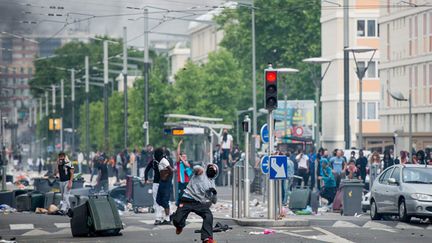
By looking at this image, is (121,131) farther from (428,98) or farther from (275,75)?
(275,75)

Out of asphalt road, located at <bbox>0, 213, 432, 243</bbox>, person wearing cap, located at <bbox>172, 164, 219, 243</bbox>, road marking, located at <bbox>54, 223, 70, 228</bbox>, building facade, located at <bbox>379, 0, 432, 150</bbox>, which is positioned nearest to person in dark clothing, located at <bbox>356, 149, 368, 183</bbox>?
asphalt road, located at <bbox>0, 213, 432, 243</bbox>

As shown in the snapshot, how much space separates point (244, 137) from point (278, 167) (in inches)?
280

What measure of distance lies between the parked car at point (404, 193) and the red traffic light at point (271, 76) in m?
3.96

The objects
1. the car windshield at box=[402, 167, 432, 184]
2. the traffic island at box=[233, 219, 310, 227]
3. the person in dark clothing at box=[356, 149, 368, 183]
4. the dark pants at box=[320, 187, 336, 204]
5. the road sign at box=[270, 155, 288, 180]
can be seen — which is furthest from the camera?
the person in dark clothing at box=[356, 149, 368, 183]

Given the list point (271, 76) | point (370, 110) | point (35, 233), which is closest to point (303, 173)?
point (271, 76)

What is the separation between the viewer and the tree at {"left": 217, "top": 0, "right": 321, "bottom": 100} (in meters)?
111

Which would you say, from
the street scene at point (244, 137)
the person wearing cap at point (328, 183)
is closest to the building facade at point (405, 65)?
the street scene at point (244, 137)

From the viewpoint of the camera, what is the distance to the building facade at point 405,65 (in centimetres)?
8081

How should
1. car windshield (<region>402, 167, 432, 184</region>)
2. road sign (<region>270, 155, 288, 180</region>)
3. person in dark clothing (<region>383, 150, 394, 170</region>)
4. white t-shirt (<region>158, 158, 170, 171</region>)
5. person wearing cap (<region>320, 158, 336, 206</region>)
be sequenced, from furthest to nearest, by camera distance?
person in dark clothing (<region>383, 150, 394, 170</region>), person wearing cap (<region>320, 158, 336, 206</region>), car windshield (<region>402, 167, 432, 184</region>), white t-shirt (<region>158, 158, 170, 171</region>), road sign (<region>270, 155, 288, 180</region>)

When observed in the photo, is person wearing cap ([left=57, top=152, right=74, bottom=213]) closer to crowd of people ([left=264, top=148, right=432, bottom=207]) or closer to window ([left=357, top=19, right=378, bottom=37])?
crowd of people ([left=264, top=148, right=432, bottom=207])

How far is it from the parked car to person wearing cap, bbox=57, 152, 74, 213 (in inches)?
328

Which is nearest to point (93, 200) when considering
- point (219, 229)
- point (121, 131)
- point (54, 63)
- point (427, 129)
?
point (219, 229)

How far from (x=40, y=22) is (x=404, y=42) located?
4089cm

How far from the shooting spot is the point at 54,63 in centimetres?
17225
